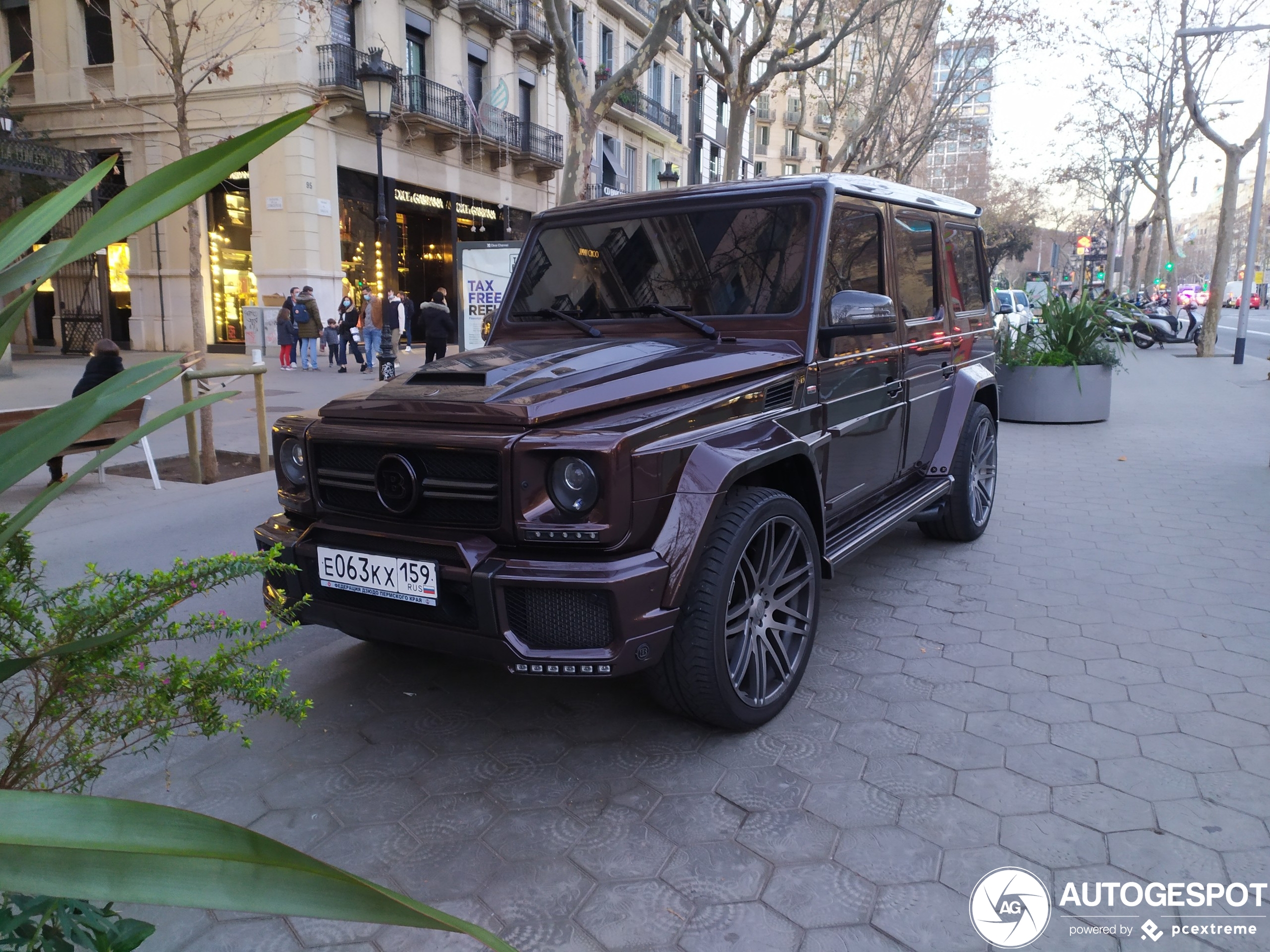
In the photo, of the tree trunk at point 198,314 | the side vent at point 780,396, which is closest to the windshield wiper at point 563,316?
the side vent at point 780,396

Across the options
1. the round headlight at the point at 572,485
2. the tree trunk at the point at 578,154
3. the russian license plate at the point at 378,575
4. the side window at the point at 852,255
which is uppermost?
the tree trunk at the point at 578,154

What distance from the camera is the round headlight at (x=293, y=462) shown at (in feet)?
10.4

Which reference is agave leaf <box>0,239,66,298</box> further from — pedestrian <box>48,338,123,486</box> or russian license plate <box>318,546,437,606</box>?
pedestrian <box>48,338,123,486</box>

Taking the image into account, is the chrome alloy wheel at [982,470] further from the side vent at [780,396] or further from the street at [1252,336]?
the street at [1252,336]

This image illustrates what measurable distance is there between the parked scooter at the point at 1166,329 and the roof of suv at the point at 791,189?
68.1ft

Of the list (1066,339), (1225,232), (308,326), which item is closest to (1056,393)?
(1066,339)

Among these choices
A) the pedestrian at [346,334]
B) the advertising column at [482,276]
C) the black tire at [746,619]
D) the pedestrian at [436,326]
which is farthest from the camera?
the pedestrian at [346,334]

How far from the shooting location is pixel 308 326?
17953 millimetres

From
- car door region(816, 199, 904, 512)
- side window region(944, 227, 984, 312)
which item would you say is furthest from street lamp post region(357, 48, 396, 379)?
car door region(816, 199, 904, 512)

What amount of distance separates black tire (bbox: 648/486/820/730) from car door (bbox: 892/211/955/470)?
153 centimetres

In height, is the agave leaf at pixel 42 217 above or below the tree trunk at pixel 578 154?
below

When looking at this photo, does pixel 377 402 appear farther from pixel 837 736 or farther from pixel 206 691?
pixel 837 736

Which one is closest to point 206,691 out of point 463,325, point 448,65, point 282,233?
point 463,325

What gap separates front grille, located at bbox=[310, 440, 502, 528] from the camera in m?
2.65
